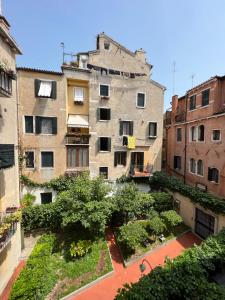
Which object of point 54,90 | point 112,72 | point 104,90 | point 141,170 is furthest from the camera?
→ point 141,170

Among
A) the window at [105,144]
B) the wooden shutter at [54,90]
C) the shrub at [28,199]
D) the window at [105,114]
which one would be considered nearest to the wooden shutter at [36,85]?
the wooden shutter at [54,90]

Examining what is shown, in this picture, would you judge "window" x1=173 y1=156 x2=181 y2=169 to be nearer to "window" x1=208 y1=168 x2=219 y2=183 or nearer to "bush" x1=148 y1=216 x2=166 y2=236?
"window" x1=208 y1=168 x2=219 y2=183

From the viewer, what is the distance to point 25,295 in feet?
34.3

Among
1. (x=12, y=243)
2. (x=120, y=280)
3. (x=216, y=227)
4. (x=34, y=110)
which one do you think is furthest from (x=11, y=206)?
(x=216, y=227)

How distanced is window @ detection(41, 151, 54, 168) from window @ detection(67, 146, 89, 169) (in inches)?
80.5

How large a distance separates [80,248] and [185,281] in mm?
9263

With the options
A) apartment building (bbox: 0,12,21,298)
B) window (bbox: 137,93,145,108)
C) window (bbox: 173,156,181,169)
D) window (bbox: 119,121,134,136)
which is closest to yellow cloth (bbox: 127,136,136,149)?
window (bbox: 119,121,134,136)

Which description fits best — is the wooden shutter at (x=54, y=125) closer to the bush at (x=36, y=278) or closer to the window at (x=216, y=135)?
the bush at (x=36, y=278)

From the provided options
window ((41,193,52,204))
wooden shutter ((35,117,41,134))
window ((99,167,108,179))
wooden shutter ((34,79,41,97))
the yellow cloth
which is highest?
wooden shutter ((34,79,41,97))

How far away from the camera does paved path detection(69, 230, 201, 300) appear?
41.0 ft

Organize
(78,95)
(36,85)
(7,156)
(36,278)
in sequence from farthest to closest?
(78,95)
(36,85)
(7,156)
(36,278)

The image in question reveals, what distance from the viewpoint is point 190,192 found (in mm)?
19703

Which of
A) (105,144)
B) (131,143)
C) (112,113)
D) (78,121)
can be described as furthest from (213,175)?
(78,121)

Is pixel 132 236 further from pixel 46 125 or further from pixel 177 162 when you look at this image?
pixel 46 125
